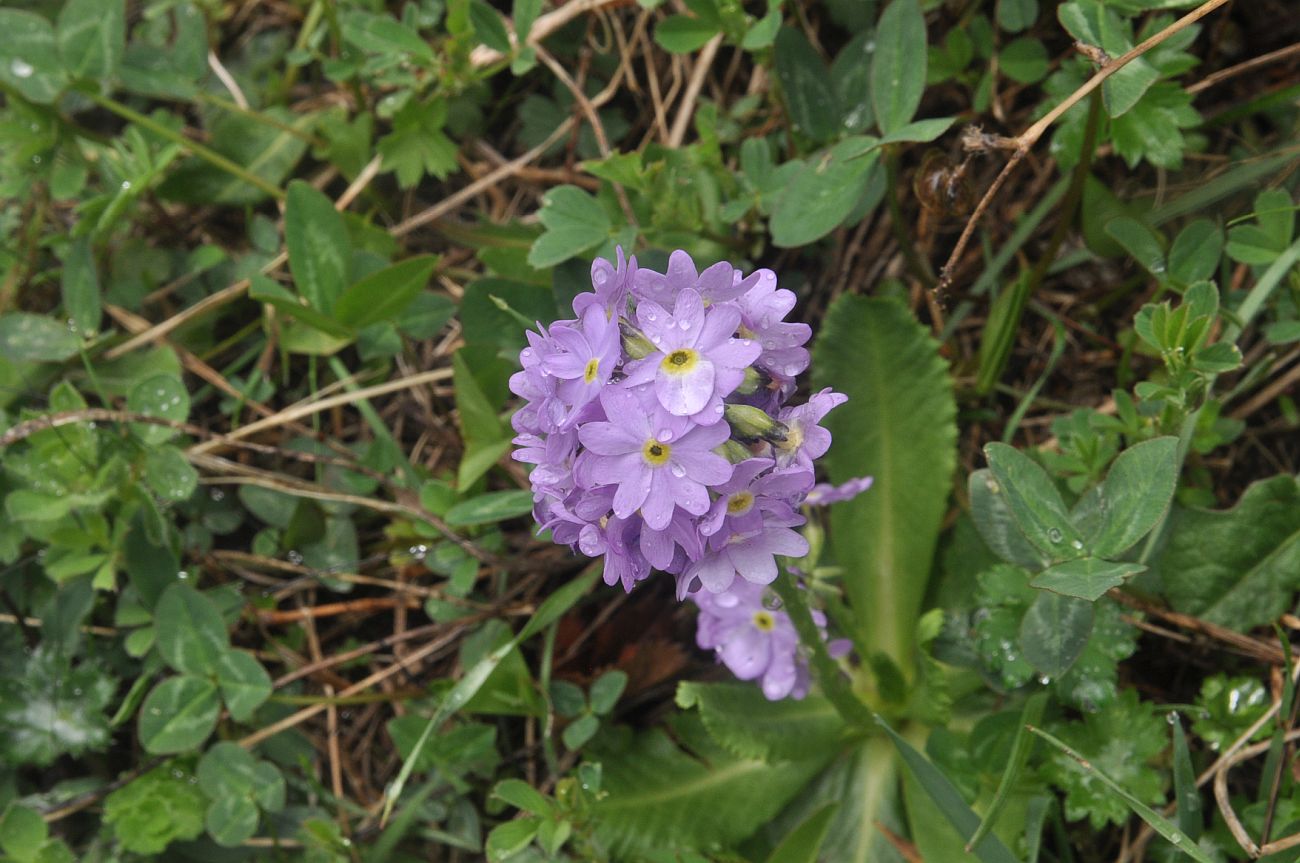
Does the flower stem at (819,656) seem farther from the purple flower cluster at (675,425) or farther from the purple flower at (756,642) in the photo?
the purple flower cluster at (675,425)

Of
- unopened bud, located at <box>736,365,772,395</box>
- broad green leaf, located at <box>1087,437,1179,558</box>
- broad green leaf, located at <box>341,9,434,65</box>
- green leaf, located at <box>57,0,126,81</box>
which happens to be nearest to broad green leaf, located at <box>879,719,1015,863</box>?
broad green leaf, located at <box>1087,437,1179,558</box>

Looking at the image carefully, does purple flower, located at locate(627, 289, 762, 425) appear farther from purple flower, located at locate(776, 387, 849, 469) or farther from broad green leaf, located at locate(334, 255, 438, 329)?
broad green leaf, located at locate(334, 255, 438, 329)

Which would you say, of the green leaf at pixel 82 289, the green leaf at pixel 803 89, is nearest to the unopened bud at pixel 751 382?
the green leaf at pixel 803 89

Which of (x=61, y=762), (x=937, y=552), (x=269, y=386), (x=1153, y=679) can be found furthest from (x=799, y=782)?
(x=61, y=762)

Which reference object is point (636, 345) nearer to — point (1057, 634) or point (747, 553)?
point (747, 553)

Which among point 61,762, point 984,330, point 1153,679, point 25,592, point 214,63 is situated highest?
point 214,63

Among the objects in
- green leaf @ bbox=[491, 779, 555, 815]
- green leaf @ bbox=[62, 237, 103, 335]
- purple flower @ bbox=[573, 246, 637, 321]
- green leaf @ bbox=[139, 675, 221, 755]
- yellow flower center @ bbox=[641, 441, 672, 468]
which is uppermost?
purple flower @ bbox=[573, 246, 637, 321]

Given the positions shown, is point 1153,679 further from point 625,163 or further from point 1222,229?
point 625,163
